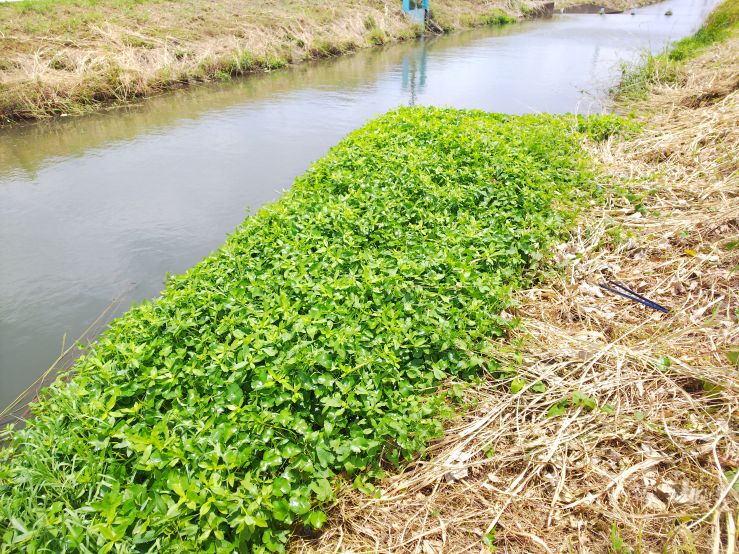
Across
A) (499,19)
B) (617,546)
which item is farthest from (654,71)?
(499,19)

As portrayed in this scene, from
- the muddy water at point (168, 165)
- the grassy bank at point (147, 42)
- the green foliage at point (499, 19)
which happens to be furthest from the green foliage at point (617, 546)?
the green foliage at point (499, 19)

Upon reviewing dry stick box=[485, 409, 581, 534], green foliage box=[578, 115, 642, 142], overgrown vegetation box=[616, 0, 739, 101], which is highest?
overgrown vegetation box=[616, 0, 739, 101]

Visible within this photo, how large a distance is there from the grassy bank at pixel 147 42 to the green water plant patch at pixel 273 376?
9.44 metres

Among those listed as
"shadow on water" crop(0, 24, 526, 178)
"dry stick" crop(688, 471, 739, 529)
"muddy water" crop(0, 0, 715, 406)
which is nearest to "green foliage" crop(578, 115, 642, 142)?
"muddy water" crop(0, 0, 715, 406)

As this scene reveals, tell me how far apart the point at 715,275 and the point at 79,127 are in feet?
38.8

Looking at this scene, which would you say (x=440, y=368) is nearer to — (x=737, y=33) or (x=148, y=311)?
(x=148, y=311)

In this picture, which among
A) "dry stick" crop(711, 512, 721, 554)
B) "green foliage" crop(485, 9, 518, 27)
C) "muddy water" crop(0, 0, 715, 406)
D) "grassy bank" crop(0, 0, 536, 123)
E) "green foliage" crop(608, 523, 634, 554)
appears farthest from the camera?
"green foliage" crop(485, 9, 518, 27)

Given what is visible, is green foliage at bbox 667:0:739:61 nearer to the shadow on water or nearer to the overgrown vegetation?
the overgrown vegetation

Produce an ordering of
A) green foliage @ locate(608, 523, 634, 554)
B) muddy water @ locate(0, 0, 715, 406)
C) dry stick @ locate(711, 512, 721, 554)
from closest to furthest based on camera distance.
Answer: dry stick @ locate(711, 512, 721, 554), green foliage @ locate(608, 523, 634, 554), muddy water @ locate(0, 0, 715, 406)

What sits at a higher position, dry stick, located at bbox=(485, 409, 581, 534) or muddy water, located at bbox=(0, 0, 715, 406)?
muddy water, located at bbox=(0, 0, 715, 406)

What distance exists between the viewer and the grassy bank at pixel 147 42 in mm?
10938

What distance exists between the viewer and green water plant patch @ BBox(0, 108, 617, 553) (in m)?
2.29

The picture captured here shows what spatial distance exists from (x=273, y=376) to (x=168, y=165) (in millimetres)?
6873

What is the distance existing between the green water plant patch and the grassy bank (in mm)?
9435
